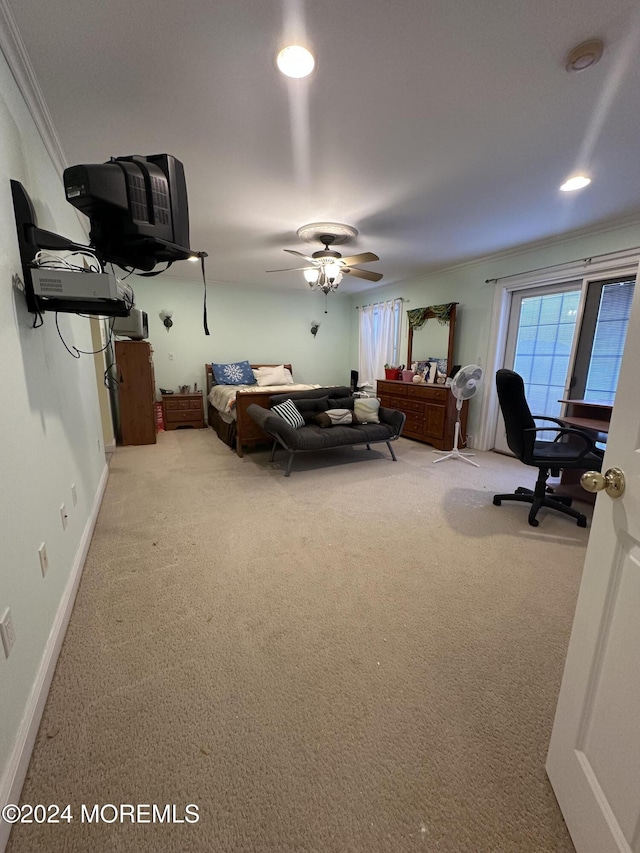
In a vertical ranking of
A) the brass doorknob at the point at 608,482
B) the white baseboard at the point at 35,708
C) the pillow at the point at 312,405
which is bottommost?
the white baseboard at the point at 35,708

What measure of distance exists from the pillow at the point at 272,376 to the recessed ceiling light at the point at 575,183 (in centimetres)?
426

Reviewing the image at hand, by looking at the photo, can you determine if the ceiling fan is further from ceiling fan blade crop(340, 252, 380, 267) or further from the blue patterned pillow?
the blue patterned pillow

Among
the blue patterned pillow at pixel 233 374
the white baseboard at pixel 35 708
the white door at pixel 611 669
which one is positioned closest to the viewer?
the white door at pixel 611 669

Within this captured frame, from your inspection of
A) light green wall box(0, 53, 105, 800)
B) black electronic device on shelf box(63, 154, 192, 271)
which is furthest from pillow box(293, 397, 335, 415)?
black electronic device on shelf box(63, 154, 192, 271)

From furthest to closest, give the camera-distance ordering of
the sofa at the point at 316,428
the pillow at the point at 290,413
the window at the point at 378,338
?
the window at the point at 378,338
the pillow at the point at 290,413
the sofa at the point at 316,428

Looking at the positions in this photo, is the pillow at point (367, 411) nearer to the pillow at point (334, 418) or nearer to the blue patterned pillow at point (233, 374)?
the pillow at point (334, 418)

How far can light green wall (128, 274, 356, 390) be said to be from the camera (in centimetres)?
539

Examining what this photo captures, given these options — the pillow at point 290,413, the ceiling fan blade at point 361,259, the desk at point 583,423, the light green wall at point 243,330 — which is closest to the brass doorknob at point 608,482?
the desk at point 583,423

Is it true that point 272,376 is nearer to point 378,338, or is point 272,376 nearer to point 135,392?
point 378,338

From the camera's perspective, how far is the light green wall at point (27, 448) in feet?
3.52

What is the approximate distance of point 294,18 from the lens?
4.00 feet

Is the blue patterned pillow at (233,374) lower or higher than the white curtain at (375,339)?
lower

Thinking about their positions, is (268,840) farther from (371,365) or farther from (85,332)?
(371,365)

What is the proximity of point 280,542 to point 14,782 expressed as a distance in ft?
4.84
